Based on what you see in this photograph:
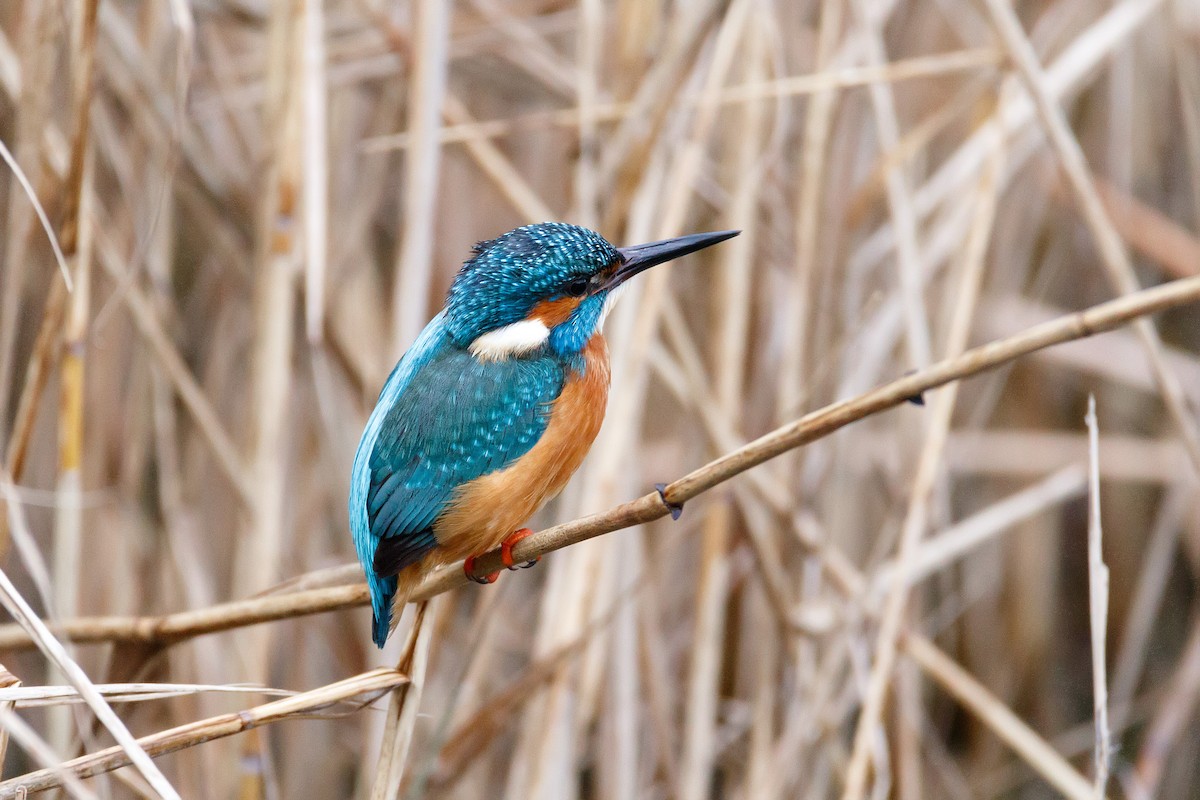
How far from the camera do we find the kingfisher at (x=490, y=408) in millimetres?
1766

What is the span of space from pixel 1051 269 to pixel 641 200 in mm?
1468

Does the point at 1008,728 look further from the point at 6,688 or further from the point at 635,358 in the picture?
the point at 6,688

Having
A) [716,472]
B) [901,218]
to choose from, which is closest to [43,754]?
[716,472]

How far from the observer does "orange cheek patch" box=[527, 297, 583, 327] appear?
2.01m

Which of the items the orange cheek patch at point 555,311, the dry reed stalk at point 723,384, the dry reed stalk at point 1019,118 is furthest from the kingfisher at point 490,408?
the dry reed stalk at point 1019,118

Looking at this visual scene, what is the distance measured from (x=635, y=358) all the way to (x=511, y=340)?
0.95 feet

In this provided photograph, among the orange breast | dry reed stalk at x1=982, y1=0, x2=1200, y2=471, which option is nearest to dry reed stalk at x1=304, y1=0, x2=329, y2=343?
the orange breast

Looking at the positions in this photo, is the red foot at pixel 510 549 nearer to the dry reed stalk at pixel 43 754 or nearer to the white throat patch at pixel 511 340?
the white throat patch at pixel 511 340

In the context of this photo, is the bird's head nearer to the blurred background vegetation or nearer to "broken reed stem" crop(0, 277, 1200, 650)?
the blurred background vegetation

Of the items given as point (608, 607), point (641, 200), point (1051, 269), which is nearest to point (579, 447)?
point (608, 607)

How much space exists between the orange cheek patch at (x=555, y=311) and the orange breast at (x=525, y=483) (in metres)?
0.11

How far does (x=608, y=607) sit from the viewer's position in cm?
222

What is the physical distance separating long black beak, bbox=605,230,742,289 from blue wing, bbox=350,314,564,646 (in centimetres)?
23

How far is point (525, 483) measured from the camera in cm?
181
